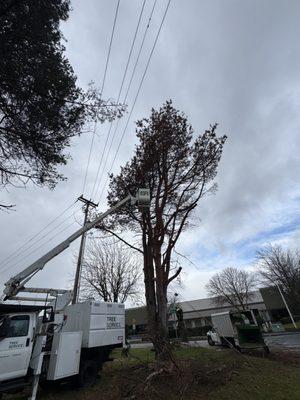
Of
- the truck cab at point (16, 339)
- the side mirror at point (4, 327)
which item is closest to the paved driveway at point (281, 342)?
the truck cab at point (16, 339)

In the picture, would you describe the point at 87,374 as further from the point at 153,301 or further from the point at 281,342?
the point at 281,342

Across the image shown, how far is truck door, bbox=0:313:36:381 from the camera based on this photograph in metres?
7.29

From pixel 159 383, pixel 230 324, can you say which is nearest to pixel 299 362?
pixel 230 324

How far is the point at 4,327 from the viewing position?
24.4ft

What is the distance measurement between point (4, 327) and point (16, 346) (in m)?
0.72

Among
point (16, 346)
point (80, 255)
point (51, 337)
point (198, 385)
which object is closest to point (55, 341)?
point (51, 337)

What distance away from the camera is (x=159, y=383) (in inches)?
307

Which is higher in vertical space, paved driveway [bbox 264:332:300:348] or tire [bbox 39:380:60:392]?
paved driveway [bbox 264:332:300:348]

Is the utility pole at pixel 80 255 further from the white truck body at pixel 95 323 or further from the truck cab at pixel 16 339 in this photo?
the truck cab at pixel 16 339

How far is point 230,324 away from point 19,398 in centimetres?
1433

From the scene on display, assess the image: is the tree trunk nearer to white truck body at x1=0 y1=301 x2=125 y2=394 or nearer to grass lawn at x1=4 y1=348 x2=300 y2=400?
white truck body at x1=0 y1=301 x2=125 y2=394

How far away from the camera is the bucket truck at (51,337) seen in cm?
752

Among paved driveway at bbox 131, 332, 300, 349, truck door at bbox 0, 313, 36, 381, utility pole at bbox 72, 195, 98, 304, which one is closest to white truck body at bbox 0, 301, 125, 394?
truck door at bbox 0, 313, 36, 381

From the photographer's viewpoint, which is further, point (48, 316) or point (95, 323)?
point (95, 323)
